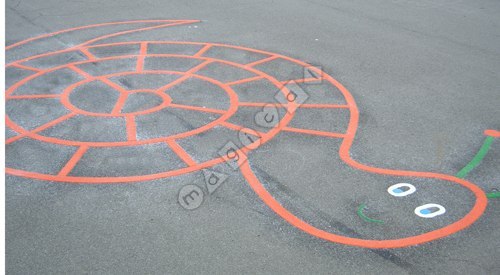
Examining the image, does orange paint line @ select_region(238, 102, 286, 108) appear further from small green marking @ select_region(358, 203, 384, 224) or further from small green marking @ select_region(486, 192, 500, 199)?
small green marking @ select_region(486, 192, 500, 199)

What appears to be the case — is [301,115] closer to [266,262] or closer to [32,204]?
[266,262]

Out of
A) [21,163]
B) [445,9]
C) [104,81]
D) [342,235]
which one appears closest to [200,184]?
[342,235]

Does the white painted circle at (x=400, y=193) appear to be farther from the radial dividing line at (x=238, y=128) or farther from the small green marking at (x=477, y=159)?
the radial dividing line at (x=238, y=128)

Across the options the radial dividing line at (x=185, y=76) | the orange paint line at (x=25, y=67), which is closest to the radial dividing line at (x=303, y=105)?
the radial dividing line at (x=185, y=76)

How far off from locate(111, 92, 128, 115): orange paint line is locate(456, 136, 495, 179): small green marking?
501 centimetres

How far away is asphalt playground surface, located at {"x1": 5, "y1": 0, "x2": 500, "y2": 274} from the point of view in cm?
473

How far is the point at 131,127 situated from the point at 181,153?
110cm

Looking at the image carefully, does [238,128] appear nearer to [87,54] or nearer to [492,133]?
[492,133]

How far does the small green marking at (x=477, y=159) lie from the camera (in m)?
6.09

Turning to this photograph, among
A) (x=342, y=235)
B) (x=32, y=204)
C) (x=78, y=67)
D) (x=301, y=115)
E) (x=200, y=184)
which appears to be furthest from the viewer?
(x=78, y=67)

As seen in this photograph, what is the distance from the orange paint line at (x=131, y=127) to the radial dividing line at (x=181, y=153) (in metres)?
0.53

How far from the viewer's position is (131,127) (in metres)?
7.00

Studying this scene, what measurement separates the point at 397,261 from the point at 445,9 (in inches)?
469

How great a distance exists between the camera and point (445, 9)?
14.4 meters
